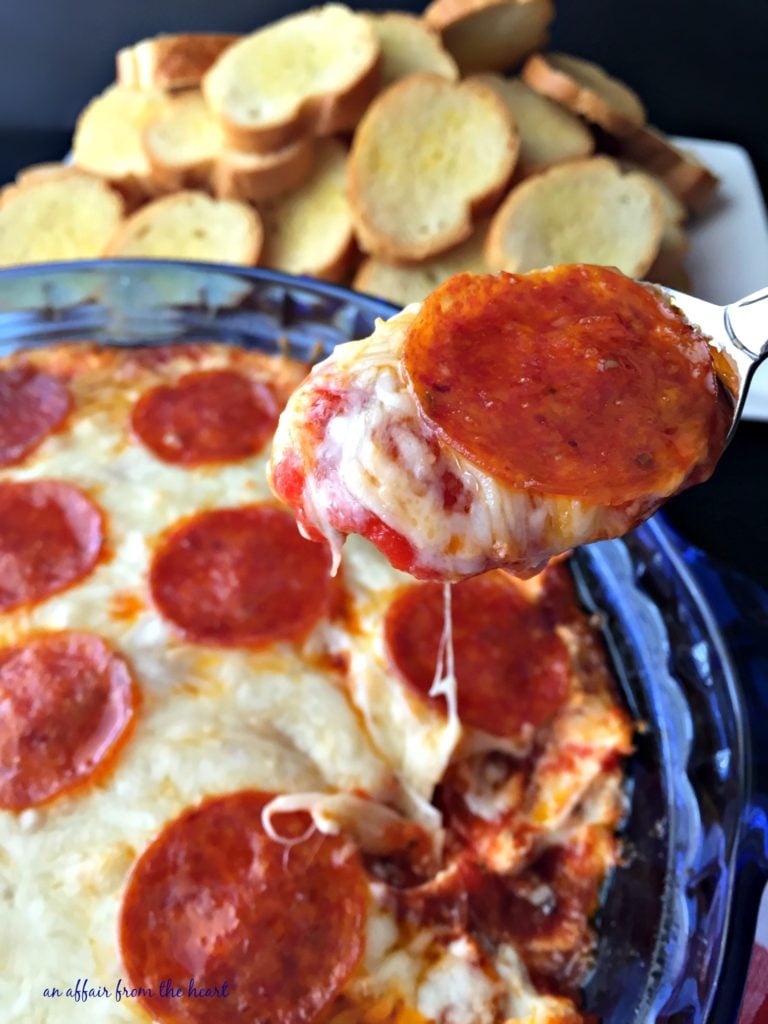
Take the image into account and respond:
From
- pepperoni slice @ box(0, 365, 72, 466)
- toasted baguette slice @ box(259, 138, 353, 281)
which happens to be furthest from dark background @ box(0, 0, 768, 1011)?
pepperoni slice @ box(0, 365, 72, 466)

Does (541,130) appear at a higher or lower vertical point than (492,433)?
lower

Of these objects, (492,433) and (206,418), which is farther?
(206,418)

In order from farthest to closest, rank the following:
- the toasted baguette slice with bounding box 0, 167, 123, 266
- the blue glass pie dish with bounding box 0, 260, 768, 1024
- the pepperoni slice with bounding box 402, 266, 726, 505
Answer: the toasted baguette slice with bounding box 0, 167, 123, 266 → the blue glass pie dish with bounding box 0, 260, 768, 1024 → the pepperoni slice with bounding box 402, 266, 726, 505

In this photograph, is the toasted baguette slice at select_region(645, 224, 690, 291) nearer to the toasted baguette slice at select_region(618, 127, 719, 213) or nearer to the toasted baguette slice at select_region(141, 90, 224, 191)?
the toasted baguette slice at select_region(618, 127, 719, 213)

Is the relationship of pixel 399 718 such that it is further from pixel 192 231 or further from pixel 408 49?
pixel 408 49

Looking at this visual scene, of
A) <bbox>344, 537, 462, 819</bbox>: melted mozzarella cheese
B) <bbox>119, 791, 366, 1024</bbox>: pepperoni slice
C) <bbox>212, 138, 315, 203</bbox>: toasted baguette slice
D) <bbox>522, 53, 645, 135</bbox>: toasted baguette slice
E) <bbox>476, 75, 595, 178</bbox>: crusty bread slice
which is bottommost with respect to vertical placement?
<bbox>119, 791, 366, 1024</bbox>: pepperoni slice

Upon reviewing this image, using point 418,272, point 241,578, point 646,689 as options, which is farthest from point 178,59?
point 646,689
